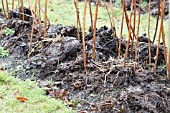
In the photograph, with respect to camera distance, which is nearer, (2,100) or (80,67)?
(2,100)

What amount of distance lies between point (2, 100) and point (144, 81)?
1.50m

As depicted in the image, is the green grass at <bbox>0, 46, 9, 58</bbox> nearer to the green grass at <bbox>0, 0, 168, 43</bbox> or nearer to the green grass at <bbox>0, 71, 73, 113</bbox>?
the green grass at <bbox>0, 71, 73, 113</bbox>

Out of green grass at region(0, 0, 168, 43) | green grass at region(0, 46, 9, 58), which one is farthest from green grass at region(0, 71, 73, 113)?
green grass at region(0, 0, 168, 43)

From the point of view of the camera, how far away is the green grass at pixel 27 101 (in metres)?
3.77

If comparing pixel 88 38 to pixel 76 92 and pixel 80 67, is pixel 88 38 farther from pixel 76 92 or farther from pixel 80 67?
pixel 76 92

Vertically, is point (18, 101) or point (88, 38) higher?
point (88, 38)

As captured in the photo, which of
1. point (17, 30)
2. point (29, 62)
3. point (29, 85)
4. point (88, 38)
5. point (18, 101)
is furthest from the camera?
point (17, 30)

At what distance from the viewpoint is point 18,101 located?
394cm

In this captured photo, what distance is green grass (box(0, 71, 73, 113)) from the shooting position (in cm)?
377

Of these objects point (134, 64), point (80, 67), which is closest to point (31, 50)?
point (80, 67)

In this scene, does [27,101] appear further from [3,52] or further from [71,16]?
[71,16]

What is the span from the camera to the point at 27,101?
3957 millimetres

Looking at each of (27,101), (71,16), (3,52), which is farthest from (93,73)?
(71,16)

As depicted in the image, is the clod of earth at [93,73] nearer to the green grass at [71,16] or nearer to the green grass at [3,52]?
the green grass at [3,52]
